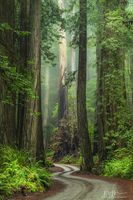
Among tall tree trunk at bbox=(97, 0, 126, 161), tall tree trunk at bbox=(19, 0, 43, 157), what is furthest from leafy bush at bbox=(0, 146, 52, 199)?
tall tree trunk at bbox=(97, 0, 126, 161)

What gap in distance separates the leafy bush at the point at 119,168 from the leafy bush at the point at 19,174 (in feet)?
16.0

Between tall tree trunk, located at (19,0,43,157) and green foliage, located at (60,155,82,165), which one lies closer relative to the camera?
tall tree trunk, located at (19,0,43,157)

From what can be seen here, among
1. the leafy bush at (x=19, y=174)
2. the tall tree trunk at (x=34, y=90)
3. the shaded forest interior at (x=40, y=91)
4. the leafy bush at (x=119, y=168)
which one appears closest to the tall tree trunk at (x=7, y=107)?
the shaded forest interior at (x=40, y=91)

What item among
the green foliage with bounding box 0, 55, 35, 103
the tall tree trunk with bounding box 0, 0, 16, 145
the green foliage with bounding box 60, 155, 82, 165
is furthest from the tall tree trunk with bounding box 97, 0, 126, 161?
the green foliage with bounding box 0, 55, 35, 103

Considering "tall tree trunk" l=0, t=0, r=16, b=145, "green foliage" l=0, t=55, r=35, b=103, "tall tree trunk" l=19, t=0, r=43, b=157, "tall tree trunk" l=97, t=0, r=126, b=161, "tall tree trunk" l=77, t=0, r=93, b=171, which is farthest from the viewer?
Answer: "tall tree trunk" l=77, t=0, r=93, b=171

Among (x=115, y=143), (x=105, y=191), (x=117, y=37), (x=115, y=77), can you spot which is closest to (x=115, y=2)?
(x=117, y=37)

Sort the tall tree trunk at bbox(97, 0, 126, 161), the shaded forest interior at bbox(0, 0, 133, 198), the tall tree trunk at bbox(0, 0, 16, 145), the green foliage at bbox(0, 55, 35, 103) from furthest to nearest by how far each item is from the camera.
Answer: the tall tree trunk at bbox(97, 0, 126, 161) → the tall tree trunk at bbox(0, 0, 16, 145) → the shaded forest interior at bbox(0, 0, 133, 198) → the green foliage at bbox(0, 55, 35, 103)

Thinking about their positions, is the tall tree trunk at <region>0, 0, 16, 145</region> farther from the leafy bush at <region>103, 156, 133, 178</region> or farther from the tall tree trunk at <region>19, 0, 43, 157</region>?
the leafy bush at <region>103, 156, 133, 178</region>

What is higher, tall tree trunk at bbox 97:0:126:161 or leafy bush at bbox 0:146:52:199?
tall tree trunk at bbox 97:0:126:161

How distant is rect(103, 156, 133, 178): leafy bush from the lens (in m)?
17.6

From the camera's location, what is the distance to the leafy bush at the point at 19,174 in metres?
11.5

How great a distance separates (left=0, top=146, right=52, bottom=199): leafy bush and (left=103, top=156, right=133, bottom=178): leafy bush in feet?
16.0

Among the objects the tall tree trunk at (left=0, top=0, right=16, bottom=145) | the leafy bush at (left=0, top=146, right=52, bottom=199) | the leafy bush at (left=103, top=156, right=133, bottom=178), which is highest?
the tall tree trunk at (left=0, top=0, right=16, bottom=145)

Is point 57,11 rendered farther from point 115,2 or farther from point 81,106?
point 81,106
